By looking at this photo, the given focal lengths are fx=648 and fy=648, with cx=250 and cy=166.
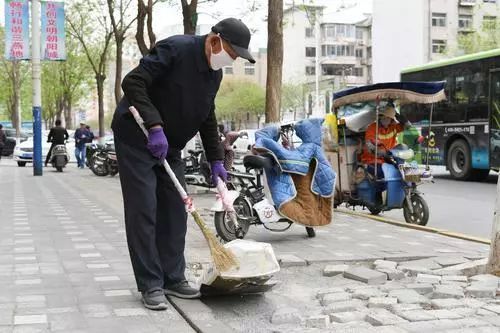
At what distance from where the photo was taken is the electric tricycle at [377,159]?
8500 millimetres

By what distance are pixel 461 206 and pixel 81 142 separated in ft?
51.2

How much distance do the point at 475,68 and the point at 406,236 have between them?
32.9ft

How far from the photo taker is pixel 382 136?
29.1ft

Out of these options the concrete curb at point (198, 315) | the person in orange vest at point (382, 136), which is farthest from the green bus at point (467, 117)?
the concrete curb at point (198, 315)

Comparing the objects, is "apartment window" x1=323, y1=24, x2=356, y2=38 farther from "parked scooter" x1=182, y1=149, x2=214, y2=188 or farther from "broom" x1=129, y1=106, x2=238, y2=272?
"broom" x1=129, y1=106, x2=238, y2=272

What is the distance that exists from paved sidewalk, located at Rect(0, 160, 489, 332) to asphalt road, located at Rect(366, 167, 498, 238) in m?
1.30

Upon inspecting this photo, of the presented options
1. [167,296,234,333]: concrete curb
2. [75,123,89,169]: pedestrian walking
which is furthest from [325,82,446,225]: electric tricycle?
[75,123,89,169]: pedestrian walking

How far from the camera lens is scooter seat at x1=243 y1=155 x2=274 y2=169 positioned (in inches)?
256

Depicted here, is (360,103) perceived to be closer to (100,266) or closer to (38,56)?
(100,266)

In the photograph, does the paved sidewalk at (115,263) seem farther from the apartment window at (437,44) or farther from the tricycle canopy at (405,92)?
the apartment window at (437,44)

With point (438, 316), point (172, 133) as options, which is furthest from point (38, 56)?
point (438, 316)

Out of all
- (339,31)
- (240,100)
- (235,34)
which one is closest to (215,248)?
(235,34)

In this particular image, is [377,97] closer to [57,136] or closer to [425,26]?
[57,136]

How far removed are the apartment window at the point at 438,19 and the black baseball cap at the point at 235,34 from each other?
55.3 m
